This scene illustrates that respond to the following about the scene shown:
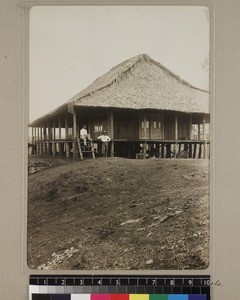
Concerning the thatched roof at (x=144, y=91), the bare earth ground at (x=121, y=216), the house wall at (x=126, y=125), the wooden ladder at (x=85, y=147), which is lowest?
the bare earth ground at (x=121, y=216)

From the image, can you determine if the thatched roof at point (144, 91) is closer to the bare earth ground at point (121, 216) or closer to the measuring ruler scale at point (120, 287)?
the bare earth ground at point (121, 216)

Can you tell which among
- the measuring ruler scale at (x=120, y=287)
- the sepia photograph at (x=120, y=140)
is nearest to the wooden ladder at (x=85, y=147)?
the sepia photograph at (x=120, y=140)

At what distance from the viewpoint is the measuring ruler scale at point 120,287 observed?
3.63ft

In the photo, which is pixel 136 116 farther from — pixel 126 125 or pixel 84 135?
pixel 84 135

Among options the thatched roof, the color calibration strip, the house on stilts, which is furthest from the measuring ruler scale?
the thatched roof

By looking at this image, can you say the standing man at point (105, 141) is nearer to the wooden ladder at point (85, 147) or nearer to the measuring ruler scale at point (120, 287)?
the wooden ladder at point (85, 147)

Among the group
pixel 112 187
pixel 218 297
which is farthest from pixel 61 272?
pixel 218 297

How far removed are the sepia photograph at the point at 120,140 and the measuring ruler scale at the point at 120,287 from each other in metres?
0.03

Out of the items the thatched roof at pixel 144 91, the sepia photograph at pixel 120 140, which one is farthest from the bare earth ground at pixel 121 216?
the thatched roof at pixel 144 91

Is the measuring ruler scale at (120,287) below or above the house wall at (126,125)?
below

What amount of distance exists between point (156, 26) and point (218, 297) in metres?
0.80

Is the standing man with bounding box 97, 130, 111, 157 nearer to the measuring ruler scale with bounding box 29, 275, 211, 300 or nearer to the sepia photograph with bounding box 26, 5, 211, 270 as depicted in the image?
the sepia photograph with bounding box 26, 5, 211, 270

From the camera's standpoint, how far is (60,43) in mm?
1115

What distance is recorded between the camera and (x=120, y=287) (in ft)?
3.64
